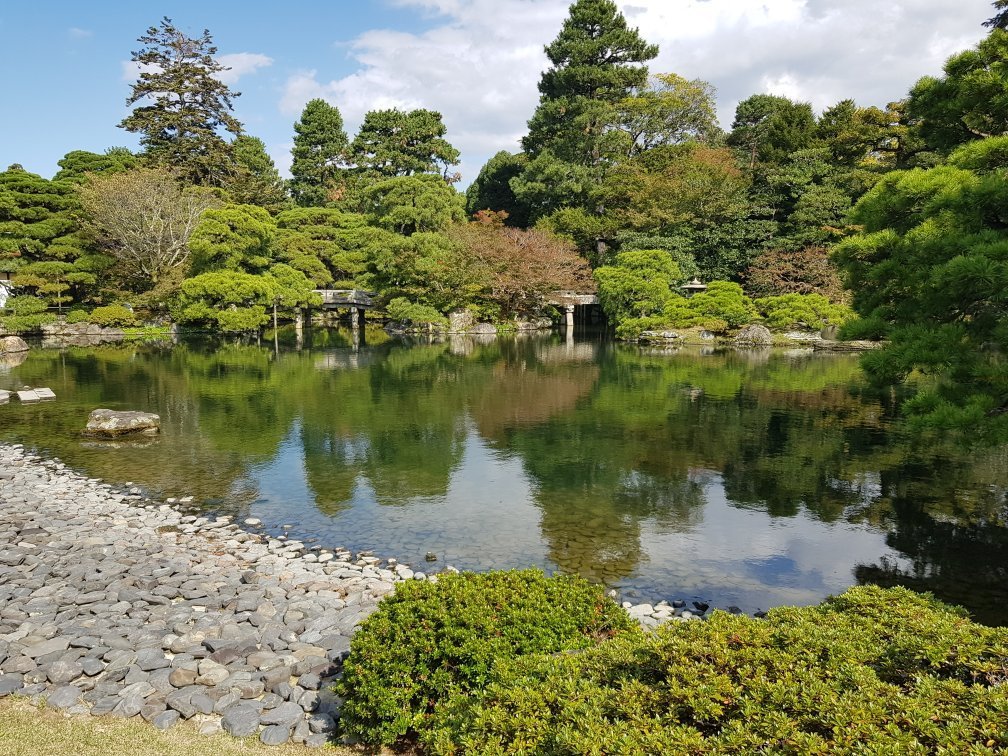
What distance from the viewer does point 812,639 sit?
2.64m

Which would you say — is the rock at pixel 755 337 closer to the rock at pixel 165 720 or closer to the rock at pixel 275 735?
the rock at pixel 275 735

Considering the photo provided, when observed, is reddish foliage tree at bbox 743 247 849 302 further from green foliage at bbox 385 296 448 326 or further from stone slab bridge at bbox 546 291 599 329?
green foliage at bbox 385 296 448 326

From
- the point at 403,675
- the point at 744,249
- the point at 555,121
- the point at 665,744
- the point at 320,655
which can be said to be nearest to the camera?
the point at 665,744

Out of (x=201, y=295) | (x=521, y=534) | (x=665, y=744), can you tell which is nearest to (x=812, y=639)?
(x=665, y=744)

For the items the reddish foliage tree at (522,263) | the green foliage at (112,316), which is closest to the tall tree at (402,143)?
the reddish foliage tree at (522,263)

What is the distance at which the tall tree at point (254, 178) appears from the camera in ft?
144

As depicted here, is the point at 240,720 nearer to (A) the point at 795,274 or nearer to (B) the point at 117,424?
(B) the point at 117,424

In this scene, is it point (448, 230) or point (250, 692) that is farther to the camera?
point (448, 230)

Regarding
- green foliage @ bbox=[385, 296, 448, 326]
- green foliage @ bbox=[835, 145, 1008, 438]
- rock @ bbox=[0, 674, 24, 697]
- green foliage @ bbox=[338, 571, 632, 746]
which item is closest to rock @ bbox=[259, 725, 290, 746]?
green foliage @ bbox=[338, 571, 632, 746]

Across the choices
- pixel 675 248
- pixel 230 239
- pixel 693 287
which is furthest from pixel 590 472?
pixel 675 248

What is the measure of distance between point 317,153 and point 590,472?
52.6 m

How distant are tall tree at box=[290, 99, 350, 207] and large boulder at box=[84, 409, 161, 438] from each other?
1731 inches

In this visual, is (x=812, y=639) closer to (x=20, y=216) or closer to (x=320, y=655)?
(x=320, y=655)

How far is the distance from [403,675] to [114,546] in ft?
17.5
